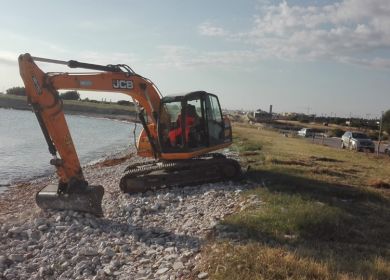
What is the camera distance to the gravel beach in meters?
8.60

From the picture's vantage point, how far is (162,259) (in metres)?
8.84

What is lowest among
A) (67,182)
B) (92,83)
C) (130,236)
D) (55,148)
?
(130,236)

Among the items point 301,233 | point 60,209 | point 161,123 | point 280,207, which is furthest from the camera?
point 161,123

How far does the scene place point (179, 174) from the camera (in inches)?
604

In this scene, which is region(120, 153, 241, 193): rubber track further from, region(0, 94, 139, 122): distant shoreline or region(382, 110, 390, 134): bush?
region(0, 94, 139, 122): distant shoreline

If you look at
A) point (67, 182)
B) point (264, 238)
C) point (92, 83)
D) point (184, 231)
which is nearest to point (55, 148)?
point (67, 182)

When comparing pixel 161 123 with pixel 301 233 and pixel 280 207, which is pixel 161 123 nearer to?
pixel 280 207

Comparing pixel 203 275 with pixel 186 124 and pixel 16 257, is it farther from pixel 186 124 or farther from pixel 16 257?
pixel 186 124

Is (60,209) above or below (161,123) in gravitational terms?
below

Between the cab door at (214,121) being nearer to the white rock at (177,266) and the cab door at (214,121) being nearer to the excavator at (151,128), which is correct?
the excavator at (151,128)

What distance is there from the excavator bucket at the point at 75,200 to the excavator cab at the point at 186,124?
367cm

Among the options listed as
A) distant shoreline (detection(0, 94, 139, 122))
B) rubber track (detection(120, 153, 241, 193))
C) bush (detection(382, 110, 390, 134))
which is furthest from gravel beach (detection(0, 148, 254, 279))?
distant shoreline (detection(0, 94, 139, 122))

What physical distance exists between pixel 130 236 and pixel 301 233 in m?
3.64

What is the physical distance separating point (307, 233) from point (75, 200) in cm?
582
